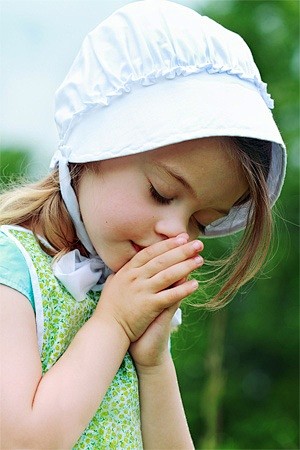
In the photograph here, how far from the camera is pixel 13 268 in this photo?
66.1 inches

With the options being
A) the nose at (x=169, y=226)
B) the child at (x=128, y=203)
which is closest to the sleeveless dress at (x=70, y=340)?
the child at (x=128, y=203)

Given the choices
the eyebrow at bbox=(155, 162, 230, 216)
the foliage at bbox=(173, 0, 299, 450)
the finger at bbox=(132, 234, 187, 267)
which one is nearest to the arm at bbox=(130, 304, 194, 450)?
the finger at bbox=(132, 234, 187, 267)

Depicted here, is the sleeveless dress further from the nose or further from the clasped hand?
the nose

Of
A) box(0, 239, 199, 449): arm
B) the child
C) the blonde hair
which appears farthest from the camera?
the blonde hair

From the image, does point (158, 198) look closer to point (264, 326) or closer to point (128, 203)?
point (128, 203)

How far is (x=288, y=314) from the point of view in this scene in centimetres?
1164

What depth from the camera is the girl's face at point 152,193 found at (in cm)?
Result: 171

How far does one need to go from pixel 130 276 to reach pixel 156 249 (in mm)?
68

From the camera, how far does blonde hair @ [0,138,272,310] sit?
1.82 metres

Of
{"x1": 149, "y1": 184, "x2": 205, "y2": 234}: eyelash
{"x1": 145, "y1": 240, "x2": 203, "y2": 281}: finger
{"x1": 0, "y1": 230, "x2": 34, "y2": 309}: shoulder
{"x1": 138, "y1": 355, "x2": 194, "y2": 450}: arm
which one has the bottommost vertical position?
{"x1": 138, "y1": 355, "x2": 194, "y2": 450}: arm

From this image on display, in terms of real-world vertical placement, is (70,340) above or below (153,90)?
below

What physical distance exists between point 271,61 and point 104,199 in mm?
10614

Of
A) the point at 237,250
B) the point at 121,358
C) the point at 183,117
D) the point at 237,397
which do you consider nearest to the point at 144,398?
the point at 121,358

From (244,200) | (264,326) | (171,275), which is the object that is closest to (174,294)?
(171,275)
